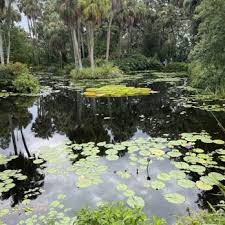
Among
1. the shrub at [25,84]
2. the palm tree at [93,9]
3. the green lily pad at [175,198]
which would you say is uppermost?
the palm tree at [93,9]

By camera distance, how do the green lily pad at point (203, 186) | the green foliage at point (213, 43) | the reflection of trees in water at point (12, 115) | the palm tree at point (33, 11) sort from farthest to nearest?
the palm tree at point (33, 11) → the green foliage at point (213, 43) → the reflection of trees in water at point (12, 115) → the green lily pad at point (203, 186)

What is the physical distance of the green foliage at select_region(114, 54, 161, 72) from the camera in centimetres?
3723

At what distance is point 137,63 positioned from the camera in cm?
3909

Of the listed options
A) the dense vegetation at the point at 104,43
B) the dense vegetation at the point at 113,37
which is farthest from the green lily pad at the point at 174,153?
the dense vegetation at the point at 113,37

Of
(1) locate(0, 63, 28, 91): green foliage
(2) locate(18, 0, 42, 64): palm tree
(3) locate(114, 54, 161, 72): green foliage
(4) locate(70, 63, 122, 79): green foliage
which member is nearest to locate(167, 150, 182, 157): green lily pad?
(1) locate(0, 63, 28, 91): green foliage

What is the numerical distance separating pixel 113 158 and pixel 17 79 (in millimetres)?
13579

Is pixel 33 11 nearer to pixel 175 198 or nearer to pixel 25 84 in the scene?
pixel 25 84

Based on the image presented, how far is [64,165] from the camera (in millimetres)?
7469

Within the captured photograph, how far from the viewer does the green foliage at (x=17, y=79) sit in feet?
63.7

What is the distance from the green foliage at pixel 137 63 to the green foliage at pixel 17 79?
18201 millimetres

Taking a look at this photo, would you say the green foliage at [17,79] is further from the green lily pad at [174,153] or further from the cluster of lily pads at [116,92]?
the green lily pad at [174,153]

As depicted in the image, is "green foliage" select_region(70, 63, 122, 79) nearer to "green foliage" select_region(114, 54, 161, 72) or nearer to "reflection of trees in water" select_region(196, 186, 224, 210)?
"green foliage" select_region(114, 54, 161, 72)

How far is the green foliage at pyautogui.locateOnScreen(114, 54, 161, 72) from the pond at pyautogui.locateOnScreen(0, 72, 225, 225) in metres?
23.3

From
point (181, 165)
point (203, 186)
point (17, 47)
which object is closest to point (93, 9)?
→ point (17, 47)
